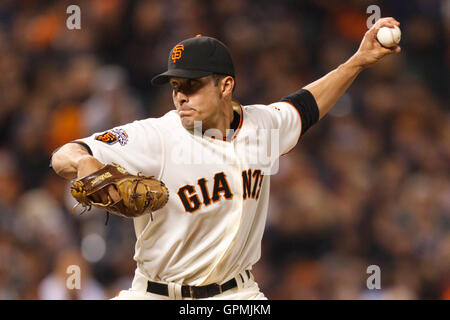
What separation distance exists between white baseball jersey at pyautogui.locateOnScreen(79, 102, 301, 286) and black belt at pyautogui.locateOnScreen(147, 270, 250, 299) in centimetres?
2

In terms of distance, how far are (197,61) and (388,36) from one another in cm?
96

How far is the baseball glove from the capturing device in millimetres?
1971

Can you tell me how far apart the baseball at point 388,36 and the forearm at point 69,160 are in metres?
1.49

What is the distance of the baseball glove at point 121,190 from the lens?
197cm

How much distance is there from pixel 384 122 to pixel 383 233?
3.41 ft

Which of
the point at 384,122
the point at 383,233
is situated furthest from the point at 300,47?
the point at 383,233

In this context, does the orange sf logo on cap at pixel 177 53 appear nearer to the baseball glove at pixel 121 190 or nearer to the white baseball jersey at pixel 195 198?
the white baseball jersey at pixel 195 198

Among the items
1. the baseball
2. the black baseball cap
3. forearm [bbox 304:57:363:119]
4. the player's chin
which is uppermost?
the baseball

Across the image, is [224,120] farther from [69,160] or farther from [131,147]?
[69,160]

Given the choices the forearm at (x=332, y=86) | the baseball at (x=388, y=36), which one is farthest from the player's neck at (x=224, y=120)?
the baseball at (x=388, y=36)

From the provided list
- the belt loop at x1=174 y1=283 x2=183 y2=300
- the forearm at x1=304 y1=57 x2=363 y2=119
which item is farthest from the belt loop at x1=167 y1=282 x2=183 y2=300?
the forearm at x1=304 y1=57 x2=363 y2=119

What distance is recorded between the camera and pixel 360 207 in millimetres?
4906

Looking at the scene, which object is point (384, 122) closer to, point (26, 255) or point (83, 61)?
point (83, 61)

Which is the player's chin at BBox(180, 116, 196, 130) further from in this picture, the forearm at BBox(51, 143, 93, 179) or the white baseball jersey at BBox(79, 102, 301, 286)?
the forearm at BBox(51, 143, 93, 179)
